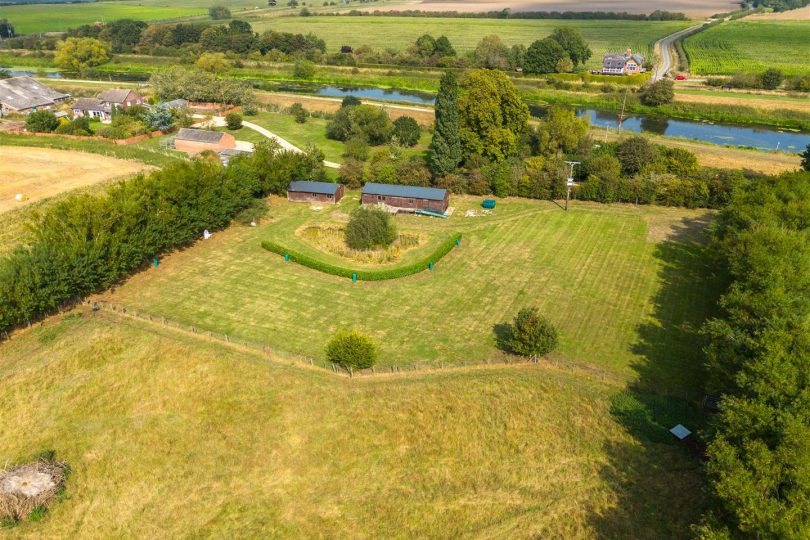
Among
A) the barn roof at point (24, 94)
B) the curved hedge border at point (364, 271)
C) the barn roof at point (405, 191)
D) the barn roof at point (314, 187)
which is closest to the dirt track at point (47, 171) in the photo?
the barn roof at point (314, 187)

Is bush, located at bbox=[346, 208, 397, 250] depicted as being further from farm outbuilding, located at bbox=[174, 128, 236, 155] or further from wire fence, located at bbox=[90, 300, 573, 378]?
farm outbuilding, located at bbox=[174, 128, 236, 155]

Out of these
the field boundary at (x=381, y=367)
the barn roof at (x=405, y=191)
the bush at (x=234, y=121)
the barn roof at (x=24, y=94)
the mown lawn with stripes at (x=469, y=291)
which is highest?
the barn roof at (x=24, y=94)

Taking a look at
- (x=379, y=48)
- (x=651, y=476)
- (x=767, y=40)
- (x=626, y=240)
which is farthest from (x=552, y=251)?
(x=767, y=40)

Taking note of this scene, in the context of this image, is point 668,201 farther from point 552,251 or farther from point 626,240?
point 552,251

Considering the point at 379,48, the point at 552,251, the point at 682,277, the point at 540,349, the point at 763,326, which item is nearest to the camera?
the point at 763,326

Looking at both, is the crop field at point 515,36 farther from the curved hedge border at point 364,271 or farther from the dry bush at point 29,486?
the dry bush at point 29,486

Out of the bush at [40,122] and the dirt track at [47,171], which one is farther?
the bush at [40,122]

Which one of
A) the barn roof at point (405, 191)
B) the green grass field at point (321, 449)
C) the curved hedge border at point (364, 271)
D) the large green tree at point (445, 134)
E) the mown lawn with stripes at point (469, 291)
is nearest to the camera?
the green grass field at point (321, 449)

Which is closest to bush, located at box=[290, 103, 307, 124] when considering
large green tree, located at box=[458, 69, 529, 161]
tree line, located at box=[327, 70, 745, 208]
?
tree line, located at box=[327, 70, 745, 208]
